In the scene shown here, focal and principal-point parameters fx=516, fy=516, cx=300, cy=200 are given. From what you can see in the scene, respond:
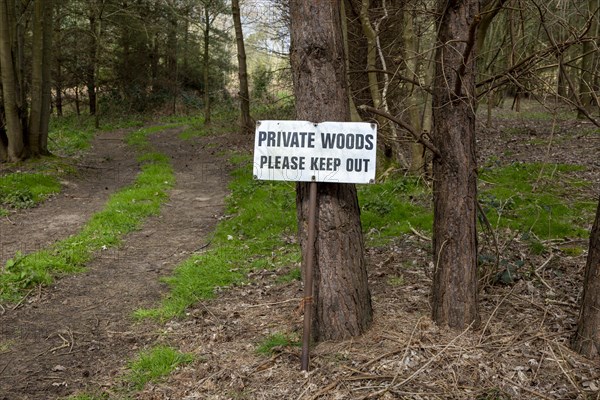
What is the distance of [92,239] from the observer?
297 inches

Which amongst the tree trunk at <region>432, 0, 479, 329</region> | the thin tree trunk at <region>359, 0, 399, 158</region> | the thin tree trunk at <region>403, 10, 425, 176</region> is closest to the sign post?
the tree trunk at <region>432, 0, 479, 329</region>

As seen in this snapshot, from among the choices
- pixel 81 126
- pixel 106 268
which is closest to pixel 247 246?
pixel 106 268

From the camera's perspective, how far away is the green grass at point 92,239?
596 cm

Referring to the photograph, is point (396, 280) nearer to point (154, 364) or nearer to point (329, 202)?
point (329, 202)

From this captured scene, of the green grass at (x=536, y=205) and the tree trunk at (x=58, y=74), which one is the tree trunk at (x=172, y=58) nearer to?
the tree trunk at (x=58, y=74)

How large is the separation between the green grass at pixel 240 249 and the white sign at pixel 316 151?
7.46 ft

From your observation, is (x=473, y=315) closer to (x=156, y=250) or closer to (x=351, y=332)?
(x=351, y=332)

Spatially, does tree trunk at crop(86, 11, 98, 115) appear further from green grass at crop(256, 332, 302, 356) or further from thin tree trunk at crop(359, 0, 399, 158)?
green grass at crop(256, 332, 302, 356)

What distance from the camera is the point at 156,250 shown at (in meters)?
7.42

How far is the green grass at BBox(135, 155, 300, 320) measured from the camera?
18.8 feet

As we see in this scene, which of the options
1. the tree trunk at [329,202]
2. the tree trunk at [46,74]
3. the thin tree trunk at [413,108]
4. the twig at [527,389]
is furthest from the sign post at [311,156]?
the tree trunk at [46,74]

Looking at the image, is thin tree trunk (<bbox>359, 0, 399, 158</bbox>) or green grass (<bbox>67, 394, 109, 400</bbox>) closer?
green grass (<bbox>67, 394, 109, 400</bbox>)

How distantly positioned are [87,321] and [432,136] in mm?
3777

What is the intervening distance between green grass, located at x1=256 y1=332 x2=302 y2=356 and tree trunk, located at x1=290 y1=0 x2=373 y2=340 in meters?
0.29
